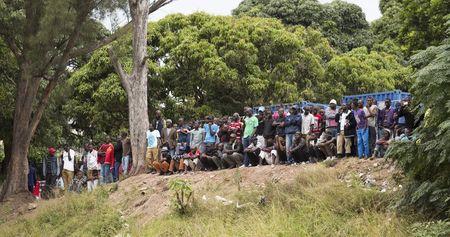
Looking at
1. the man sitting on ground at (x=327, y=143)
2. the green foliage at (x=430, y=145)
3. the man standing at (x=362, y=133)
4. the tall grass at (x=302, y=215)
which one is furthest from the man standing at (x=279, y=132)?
the green foliage at (x=430, y=145)

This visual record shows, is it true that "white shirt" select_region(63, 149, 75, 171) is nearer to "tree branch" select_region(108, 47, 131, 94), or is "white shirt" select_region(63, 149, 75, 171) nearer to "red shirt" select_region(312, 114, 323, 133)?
"tree branch" select_region(108, 47, 131, 94)

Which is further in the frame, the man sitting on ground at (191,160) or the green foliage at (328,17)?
the green foliage at (328,17)

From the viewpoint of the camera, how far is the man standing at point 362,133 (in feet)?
39.9

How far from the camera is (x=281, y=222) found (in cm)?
1047

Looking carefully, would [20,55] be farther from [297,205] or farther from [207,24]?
[297,205]

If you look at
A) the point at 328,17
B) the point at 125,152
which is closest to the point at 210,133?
the point at 125,152

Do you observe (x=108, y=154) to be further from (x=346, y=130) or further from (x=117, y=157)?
(x=346, y=130)

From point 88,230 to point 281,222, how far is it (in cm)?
544

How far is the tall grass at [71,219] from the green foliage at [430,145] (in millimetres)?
6859

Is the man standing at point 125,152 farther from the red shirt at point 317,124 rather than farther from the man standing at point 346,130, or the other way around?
the man standing at point 346,130

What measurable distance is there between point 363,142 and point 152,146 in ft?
20.7

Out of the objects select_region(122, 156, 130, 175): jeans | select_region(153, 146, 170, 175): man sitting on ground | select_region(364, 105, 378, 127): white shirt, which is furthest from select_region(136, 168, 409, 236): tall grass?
select_region(122, 156, 130, 175): jeans

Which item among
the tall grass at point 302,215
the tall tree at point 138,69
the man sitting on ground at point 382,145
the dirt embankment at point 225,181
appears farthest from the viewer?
the tall tree at point 138,69

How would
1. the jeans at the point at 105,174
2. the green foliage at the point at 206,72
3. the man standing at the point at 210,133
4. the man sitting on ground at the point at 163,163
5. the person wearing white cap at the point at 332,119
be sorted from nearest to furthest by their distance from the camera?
the person wearing white cap at the point at 332,119 < the man standing at the point at 210,133 < the man sitting on ground at the point at 163,163 < the jeans at the point at 105,174 < the green foliage at the point at 206,72
